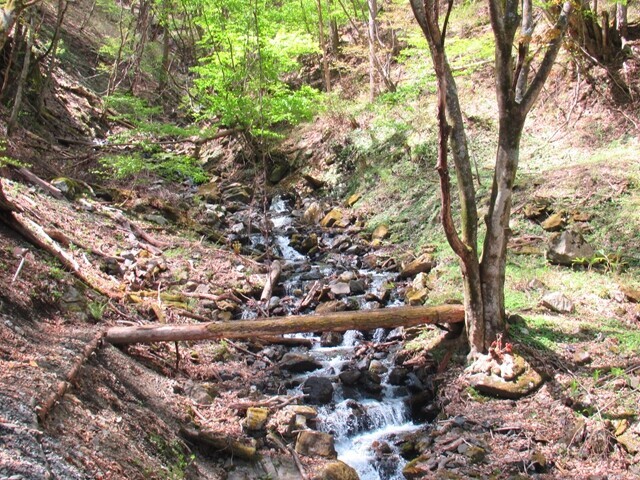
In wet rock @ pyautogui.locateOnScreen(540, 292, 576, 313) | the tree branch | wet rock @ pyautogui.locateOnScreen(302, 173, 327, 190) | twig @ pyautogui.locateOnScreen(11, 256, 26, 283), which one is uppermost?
the tree branch

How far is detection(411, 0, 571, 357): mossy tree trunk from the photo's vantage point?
5.44 metres

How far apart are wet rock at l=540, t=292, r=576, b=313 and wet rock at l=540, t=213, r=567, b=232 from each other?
2143mm

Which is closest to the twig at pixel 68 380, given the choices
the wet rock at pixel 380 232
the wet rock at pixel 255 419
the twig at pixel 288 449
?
the wet rock at pixel 255 419

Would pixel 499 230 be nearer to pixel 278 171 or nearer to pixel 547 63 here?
pixel 547 63

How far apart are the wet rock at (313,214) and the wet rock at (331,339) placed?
5.99 m

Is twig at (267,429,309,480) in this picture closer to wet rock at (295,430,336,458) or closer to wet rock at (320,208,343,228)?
wet rock at (295,430,336,458)

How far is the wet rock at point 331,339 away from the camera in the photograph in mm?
7898

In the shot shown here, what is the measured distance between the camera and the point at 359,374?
669 cm

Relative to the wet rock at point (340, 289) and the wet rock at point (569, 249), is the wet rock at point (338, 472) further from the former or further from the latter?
the wet rock at point (569, 249)

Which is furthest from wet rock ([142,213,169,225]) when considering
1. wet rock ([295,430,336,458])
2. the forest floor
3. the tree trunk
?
the tree trunk

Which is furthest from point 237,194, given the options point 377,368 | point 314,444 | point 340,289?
point 314,444

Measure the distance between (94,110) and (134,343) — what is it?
14.2 meters

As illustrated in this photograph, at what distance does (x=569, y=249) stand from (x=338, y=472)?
5329 mm

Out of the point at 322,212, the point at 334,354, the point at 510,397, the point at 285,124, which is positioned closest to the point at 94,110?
the point at 285,124
